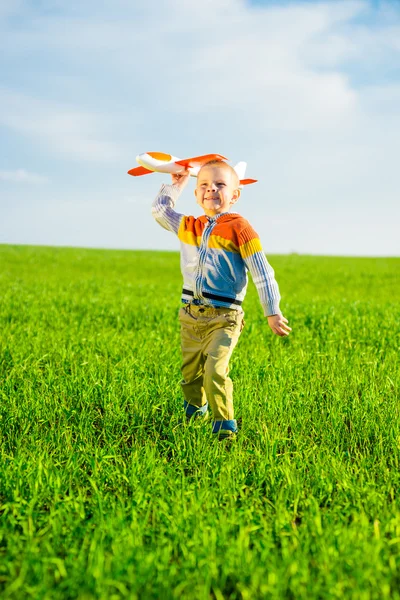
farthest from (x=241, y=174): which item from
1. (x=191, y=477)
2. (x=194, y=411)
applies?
(x=191, y=477)

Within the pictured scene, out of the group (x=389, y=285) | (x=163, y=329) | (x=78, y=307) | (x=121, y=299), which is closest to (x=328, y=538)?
(x=163, y=329)

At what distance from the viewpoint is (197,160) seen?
4285mm

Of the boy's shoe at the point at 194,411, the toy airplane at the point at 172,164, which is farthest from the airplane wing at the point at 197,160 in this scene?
the boy's shoe at the point at 194,411

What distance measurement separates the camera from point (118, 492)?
3281 millimetres

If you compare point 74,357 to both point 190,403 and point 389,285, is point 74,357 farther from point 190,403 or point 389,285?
point 389,285

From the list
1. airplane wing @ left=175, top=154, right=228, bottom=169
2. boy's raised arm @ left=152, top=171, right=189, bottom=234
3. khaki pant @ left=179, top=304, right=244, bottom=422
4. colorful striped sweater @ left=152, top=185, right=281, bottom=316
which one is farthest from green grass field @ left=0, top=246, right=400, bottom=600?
airplane wing @ left=175, top=154, right=228, bottom=169

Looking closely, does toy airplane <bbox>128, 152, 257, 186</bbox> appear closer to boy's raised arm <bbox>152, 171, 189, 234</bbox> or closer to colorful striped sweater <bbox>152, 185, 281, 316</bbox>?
boy's raised arm <bbox>152, 171, 189, 234</bbox>

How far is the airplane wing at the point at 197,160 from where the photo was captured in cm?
413

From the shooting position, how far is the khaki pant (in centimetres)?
393

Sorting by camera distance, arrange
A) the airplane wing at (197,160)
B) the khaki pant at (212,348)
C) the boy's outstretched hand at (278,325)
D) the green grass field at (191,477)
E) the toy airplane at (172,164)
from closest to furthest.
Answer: the green grass field at (191,477) < the boy's outstretched hand at (278,325) < the khaki pant at (212,348) < the airplane wing at (197,160) < the toy airplane at (172,164)

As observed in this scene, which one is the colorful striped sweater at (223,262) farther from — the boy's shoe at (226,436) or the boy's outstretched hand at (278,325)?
the boy's shoe at (226,436)

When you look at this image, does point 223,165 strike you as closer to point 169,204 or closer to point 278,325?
point 169,204

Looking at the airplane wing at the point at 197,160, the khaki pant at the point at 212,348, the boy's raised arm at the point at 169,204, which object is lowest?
the khaki pant at the point at 212,348

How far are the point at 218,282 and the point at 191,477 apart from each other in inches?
53.9
